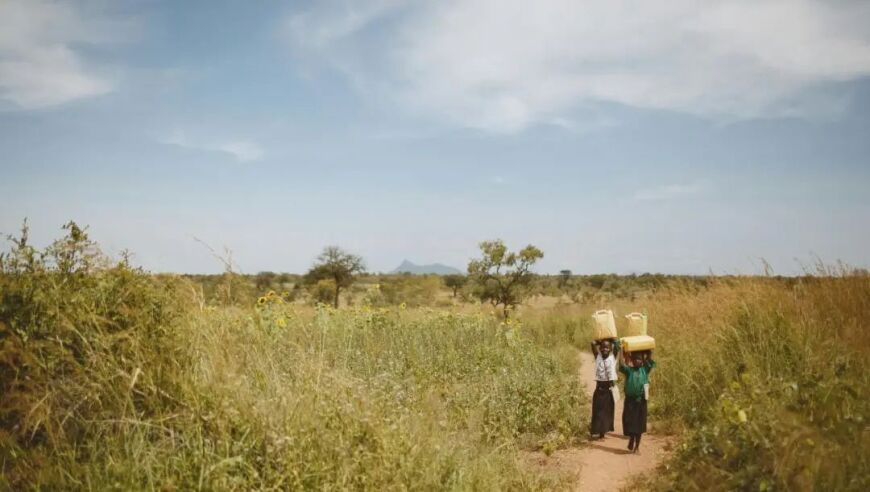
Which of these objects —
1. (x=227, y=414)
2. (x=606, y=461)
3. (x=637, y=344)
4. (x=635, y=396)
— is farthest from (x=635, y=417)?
(x=227, y=414)

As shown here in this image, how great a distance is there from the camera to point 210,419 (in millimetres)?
3604

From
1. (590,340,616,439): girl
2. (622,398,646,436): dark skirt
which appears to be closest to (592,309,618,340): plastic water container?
(590,340,616,439): girl

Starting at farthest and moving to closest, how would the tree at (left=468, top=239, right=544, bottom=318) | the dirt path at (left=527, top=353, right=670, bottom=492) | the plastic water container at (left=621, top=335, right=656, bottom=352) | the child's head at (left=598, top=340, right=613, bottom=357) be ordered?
1. the tree at (left=468, top=239, right=544, bottom=318)
2. the child's head at (left=598, top=340, right=613, bottom=357)
3. the plastic water container at (left=621, top=335, right=656, bottom=352)
4. the dirt path at (left=527, top=353, right=670, bottom=492)

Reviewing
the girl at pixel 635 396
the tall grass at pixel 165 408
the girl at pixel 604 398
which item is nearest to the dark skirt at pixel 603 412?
the girl at pixel 604 398

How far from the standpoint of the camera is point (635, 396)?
6480 mm

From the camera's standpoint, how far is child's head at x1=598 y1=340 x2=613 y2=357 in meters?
7.00

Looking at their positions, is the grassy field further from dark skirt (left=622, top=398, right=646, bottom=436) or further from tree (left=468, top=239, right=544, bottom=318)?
tree (left=468, top=239, right=544, bottom=318)

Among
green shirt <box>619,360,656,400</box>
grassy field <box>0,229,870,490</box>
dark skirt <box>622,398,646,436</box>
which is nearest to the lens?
grassy field <box>0,229,870,490</box>

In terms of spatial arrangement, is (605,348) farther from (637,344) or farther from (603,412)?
(603,412)

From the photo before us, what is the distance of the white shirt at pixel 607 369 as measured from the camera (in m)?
6.89

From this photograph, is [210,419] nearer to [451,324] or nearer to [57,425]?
[57,425]

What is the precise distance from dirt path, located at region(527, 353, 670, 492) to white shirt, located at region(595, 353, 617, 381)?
85 centimetres

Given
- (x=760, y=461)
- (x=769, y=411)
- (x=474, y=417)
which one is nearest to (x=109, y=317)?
(x=474, y=417)

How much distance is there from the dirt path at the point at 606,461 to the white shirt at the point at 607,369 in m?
0.85
